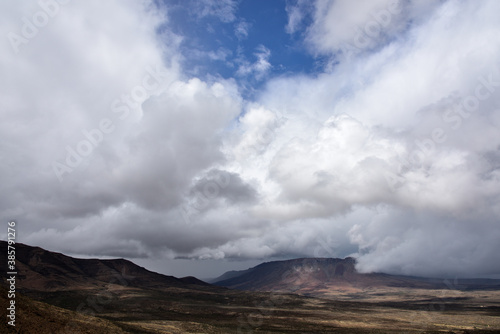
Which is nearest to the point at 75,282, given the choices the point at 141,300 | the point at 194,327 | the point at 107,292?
the point at 107,292

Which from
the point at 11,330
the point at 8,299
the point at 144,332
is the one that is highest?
the point at 8,299

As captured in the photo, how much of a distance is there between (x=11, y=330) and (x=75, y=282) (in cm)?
18885

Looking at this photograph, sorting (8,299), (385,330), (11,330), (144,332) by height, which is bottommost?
(385,330)

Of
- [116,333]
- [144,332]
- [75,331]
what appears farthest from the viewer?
[144,332]

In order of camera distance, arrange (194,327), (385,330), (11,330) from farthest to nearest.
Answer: (385,330) → (194,327) → (11,330)

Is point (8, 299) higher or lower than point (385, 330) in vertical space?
higher

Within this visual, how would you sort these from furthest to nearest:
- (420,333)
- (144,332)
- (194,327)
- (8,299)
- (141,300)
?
(141,300), (420,333), (194,327), (144,332), (8,299)

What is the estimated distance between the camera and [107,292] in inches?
6156

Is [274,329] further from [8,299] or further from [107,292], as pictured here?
[107,292]

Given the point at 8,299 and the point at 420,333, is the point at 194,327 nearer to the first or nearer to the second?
the point at 8,299

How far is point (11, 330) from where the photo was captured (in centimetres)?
3108

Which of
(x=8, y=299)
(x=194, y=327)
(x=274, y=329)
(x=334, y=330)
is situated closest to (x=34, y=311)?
(x=8, y=299)

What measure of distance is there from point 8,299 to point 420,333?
8335cm

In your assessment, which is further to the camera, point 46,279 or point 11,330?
point 46,279
